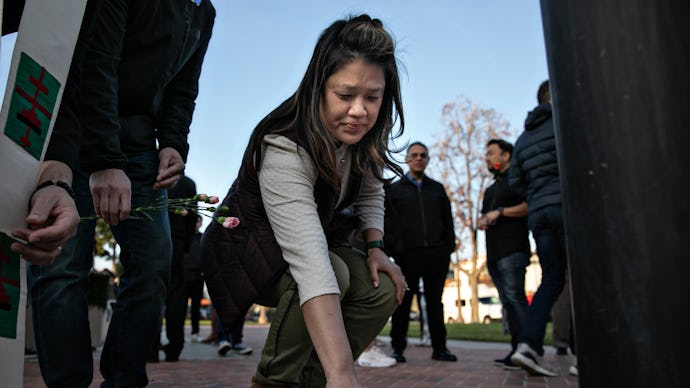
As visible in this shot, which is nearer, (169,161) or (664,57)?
(664,57)

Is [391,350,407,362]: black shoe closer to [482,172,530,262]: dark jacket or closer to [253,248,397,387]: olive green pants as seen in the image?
[482,172,530,262]: dark jacket

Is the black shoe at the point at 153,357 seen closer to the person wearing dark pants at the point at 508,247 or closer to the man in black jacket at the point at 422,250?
the man in black jacket at the point at 422,250

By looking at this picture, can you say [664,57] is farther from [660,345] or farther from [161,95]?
[161,95]

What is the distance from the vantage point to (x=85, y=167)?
1.89 metres

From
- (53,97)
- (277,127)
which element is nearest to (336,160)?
(277,127)

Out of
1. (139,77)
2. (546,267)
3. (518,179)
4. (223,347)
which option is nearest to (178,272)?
(223,347)

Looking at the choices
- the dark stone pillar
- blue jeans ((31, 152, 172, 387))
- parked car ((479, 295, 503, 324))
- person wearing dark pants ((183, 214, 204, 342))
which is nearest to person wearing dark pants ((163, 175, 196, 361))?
person wearing dark pants ((183, 214, 204, 342))

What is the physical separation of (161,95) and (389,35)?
94cm

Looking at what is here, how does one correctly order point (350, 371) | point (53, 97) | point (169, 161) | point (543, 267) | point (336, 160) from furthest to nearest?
point (543, 267) → point (169, 161) → point (336, 160) → point (350, 371) → point (53, 97)

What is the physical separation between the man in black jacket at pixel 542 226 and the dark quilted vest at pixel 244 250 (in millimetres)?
2770

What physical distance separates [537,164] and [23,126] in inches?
168

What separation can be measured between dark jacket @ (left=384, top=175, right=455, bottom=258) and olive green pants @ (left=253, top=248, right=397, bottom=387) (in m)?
3.76

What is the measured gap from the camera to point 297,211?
1.91 meters

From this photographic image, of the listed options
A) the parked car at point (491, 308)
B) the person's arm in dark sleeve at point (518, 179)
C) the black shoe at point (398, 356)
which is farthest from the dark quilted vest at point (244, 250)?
the parked car at point (491, 308)
